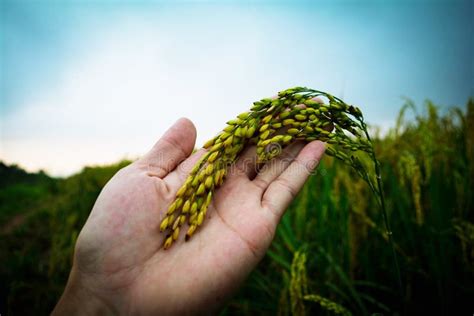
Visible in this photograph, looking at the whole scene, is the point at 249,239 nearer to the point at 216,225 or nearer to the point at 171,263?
the point at 216,225

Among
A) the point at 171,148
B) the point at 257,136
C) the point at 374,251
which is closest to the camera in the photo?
the point at 257,136

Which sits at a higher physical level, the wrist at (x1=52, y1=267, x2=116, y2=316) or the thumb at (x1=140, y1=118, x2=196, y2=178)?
the thumb at (x1=140, y1=118, x2=196, y2=178)

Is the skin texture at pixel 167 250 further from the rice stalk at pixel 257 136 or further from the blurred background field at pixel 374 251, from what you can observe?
the blurred background field at pixel 374 251

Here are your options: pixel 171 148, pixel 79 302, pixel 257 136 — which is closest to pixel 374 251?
pixel 257 136

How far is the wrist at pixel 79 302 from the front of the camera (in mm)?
1717

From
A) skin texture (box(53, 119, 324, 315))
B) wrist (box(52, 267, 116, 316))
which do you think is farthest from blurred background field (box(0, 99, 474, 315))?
wrist (box(52, 267, 116, 316))

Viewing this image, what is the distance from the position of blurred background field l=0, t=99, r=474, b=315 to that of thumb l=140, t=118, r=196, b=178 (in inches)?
49.5

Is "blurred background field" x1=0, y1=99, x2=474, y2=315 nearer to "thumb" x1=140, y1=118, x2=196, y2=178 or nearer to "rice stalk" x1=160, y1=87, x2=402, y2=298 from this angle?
"rice stalk" x1=160, y1=87, x2=402, y2=298

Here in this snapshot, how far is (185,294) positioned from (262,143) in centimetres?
105

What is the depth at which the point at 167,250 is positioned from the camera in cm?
179

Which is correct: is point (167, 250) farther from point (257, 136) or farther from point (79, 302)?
point (257, 136)

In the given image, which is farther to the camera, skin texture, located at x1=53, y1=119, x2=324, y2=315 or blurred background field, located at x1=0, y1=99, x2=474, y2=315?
blurred background field, located at x1=0, y1=99, x2=474, y2=315

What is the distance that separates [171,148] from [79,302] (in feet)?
4.17

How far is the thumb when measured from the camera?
7.15 ft
